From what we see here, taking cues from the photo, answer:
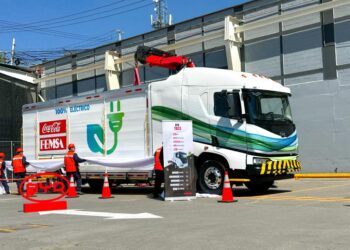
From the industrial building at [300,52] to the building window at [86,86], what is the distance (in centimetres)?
650

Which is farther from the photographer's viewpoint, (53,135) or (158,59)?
(158,59)

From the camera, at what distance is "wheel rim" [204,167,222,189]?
46.9 feet

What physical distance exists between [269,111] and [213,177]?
2.50 meters

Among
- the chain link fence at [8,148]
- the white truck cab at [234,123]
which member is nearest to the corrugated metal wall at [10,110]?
the chain link fence at [8,148]

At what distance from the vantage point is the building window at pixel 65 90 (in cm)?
3497

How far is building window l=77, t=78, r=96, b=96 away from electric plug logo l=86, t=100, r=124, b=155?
16.0m

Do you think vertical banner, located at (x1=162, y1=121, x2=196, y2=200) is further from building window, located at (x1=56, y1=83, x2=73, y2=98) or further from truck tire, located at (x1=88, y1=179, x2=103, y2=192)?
building window, located at (x1=56, y1=83, x2=73, y2=98)

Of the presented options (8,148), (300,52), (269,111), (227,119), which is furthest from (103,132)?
(8,148)

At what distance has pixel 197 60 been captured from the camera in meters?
27.6

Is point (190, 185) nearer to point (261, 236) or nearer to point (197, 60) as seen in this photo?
point (261, 236)

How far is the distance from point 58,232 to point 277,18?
17578mm

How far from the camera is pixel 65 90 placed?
35.4 m

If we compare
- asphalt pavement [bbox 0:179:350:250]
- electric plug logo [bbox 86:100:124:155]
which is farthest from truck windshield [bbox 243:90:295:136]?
electric plug logo [bbox 86:100:124:155]

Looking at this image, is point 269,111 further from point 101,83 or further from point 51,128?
point 101,83
